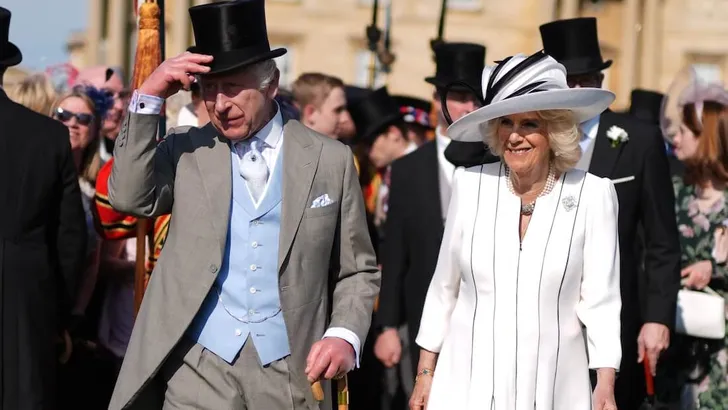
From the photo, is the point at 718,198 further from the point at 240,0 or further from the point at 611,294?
the point at 240,0

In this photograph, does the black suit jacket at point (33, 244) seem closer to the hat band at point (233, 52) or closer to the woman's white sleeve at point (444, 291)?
the hat band at point (233, 52)

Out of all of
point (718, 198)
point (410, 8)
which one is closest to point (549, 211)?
point (718, 198)

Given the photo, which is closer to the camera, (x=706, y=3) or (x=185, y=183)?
(x=185, y=183)

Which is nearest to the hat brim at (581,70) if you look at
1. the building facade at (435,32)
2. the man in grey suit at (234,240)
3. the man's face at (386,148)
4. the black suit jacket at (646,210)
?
the black suit jacket at (646,210)

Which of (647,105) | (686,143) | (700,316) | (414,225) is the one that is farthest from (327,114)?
(647,105)

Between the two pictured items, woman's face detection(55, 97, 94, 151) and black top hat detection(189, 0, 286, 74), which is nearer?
black top hat detection(189, 0, 286, 74)

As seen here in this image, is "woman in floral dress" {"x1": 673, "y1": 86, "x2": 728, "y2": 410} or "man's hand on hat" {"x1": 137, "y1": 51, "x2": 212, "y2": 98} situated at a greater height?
"man's hand on hat" {"x1": 137, "y1": 51, "x2": 212, "y2": 98}

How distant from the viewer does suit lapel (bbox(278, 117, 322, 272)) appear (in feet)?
A: 18.1

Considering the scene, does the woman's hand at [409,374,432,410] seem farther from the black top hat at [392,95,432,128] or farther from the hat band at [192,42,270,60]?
the black top hat at [392,95,432,128]

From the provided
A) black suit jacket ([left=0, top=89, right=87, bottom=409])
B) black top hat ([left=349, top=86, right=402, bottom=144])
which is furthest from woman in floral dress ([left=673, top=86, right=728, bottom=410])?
black suit jacket ([left=0, top=89, right=87, bottom=409])

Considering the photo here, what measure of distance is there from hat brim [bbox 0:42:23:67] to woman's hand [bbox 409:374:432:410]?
2.46 metres

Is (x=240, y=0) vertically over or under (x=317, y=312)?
over

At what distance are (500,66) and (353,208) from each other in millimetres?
860

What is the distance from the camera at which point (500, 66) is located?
5.98 metres
